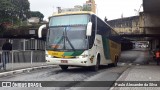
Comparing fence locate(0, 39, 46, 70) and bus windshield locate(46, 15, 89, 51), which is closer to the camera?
bus windshield locate(46, 15, 89, 51)

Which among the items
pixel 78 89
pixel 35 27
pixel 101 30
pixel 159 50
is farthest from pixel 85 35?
pixel 35 27

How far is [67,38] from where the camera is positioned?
60.1 feet

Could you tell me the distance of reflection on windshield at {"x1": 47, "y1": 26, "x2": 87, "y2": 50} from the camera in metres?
18.2

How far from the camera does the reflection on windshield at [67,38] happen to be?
18.2 meters

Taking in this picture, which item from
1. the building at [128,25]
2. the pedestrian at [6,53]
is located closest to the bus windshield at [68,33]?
the pedestrian at [6,53]

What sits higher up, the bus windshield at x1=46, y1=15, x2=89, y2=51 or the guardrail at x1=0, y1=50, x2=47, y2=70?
the bus windshield at x1=46, y1=15, x2=89, y2=51

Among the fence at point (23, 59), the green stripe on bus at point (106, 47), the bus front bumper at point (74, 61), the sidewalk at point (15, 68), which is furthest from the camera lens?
the green stripe on bus at point (106, 47)

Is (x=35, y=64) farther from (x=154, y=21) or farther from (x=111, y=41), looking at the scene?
(x=154, y=21)

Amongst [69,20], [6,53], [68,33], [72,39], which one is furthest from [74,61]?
[6,53]

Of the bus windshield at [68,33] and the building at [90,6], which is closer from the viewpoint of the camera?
the bus windshield at [68,33]

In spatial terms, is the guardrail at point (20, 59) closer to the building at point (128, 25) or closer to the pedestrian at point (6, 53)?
the pedestrian at point (6, 53)

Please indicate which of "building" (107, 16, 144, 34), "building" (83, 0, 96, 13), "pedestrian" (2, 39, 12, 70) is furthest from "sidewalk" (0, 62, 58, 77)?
"building" (107, 16, 144, 34)

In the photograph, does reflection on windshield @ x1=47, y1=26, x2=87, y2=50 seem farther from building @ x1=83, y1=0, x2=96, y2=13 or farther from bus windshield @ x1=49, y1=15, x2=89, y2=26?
building @ x1=83, y1=0, x2=96, y2=13

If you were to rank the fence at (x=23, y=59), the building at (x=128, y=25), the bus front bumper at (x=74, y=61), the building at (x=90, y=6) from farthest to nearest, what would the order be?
1. the building at (x=128, y=25)
2. the building at (x=90, y=6)
3. the fence at (x=23, y=59)
4. the bus front bumper at (x=74, y=61)
